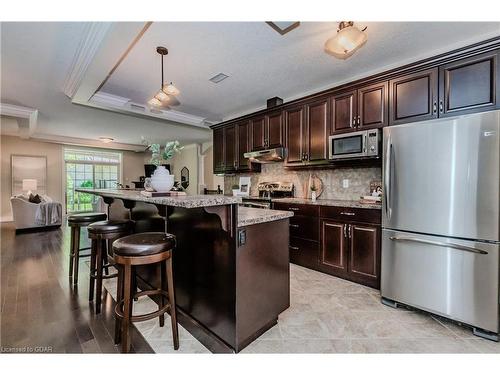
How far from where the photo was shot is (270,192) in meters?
4.15

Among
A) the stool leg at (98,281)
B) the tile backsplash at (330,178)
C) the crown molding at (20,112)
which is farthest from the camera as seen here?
the crown molding at (20,112)

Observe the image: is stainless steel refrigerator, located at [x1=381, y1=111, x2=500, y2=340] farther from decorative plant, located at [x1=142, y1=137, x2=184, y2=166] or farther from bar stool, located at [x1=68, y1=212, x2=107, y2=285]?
bar stool, located at [x1=68, y1=212, x2=107, y2=285]

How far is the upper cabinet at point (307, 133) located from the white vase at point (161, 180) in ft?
7.04

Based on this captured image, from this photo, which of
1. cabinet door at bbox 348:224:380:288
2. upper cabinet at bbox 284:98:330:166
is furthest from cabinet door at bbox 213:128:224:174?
cabinet door at bbox 348:224:380:288

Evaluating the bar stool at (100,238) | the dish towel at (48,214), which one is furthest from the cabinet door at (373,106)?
the dish towel at (48,214)

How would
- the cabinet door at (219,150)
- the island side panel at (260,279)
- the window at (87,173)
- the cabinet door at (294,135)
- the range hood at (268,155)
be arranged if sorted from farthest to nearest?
the window at (87,173), the cabinet door at (219,150), the range hood at (268,155), the cabinet door at (294,135), the island side panel at (260,279)

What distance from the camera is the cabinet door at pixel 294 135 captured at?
11.4 ft

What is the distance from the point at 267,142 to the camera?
3.96 m

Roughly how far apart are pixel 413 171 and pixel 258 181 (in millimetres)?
2791

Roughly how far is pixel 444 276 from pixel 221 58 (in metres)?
3.01

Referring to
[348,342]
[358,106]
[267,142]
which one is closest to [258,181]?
[267,142]

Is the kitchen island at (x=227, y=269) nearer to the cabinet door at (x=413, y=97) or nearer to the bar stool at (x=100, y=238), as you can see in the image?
the bar stool at (x=100, y=238)

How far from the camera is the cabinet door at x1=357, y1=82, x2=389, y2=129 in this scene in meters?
2.64

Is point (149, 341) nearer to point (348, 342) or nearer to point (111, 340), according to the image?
point (111, 340)
